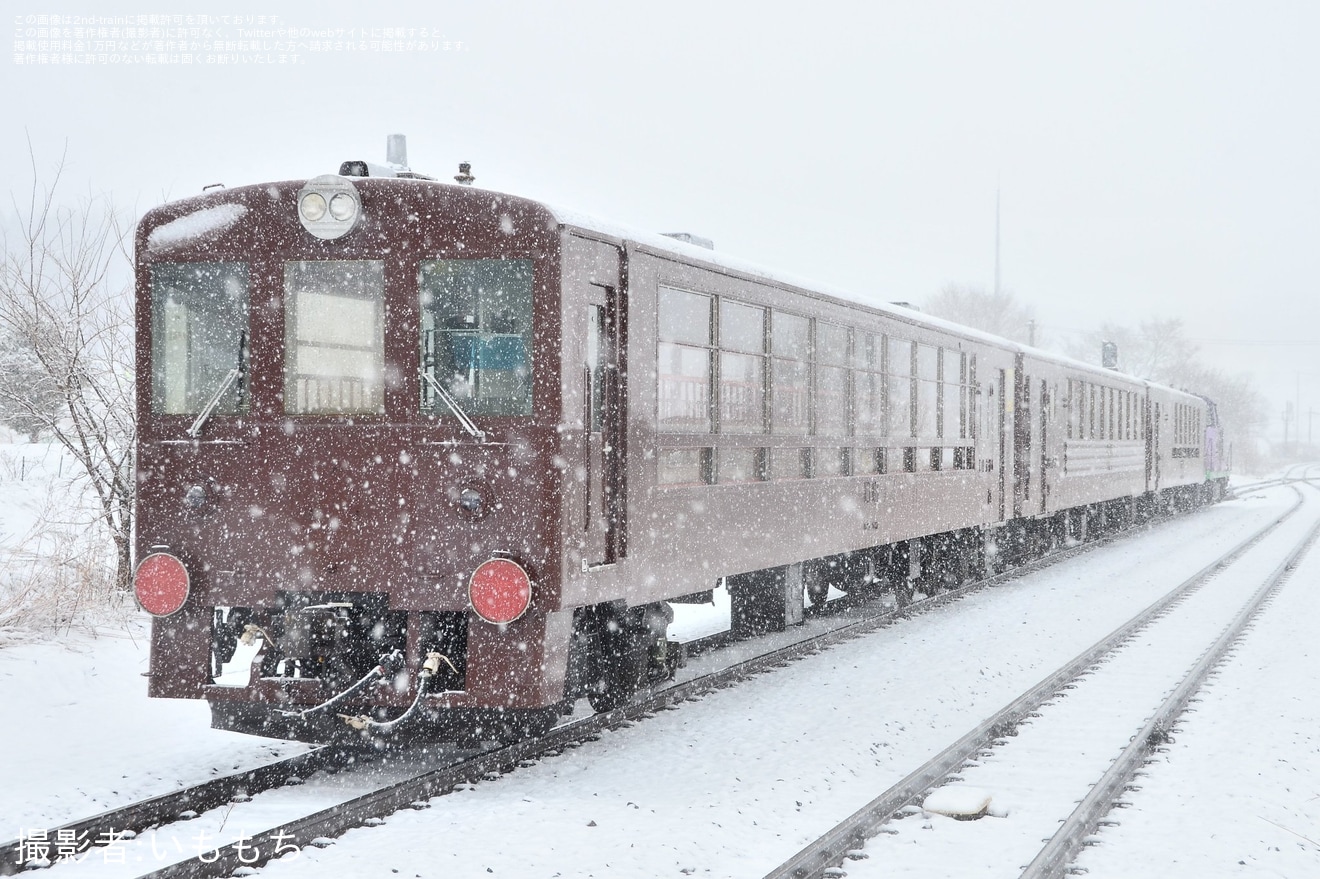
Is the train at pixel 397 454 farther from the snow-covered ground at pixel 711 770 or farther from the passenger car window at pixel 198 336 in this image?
the snow-covered ground at pixel 711 770

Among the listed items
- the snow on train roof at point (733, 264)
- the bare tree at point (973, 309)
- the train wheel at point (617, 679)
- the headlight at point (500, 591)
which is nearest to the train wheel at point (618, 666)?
the train wheel at point (617, 679)

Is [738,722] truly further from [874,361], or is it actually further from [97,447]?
[97,447]

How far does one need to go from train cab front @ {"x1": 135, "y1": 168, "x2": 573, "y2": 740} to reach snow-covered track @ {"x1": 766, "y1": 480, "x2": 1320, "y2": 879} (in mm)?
1568

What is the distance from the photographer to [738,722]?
718 cm

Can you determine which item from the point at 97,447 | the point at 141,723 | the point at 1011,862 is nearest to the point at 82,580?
the point at 97,447

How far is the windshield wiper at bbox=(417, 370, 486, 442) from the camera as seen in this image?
5.98 m

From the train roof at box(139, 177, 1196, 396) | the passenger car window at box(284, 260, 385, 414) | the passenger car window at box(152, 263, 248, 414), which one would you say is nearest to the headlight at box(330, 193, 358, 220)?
the train roof at box(139, 177, 1196, 396)

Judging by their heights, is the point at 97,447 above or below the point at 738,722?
above

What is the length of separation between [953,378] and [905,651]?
3.52 metres

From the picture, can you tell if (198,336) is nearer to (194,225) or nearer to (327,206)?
(194,225)

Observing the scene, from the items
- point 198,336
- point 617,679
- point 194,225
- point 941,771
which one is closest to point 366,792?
point 617,679

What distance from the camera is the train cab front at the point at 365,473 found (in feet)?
19.6

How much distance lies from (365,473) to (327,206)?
1266 millimetres

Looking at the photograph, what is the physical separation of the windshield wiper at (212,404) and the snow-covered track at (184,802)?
1.60 meters
